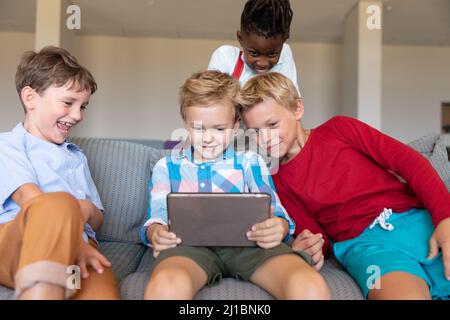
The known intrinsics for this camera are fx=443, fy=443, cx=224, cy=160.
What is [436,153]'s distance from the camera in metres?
1.73

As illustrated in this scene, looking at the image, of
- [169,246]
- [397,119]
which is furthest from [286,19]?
[397,119]

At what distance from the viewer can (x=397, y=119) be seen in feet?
23.8

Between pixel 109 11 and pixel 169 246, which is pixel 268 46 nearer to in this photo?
pixel 169 246

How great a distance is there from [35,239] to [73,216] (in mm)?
83

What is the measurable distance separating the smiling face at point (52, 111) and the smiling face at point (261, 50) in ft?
2.46

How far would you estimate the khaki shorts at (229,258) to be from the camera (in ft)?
3.68

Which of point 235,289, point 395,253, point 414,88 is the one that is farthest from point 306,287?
point 414,88

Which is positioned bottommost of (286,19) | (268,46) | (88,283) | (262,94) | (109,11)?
(88,283)

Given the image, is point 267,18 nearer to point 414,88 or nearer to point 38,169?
point 38,169

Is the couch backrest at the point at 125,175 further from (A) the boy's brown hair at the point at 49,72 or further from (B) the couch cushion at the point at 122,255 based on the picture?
(A) the boy's brown hair at the point at 49,72

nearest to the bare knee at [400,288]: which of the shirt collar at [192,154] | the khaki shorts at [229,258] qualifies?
the khaki shorts at [229,258]

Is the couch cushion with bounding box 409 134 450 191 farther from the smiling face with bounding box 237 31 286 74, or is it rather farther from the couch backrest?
the smiling face with bounding box 237 31 286 74

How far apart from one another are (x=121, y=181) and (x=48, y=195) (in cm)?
82

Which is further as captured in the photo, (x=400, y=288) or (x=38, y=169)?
(x=38, y=169)
